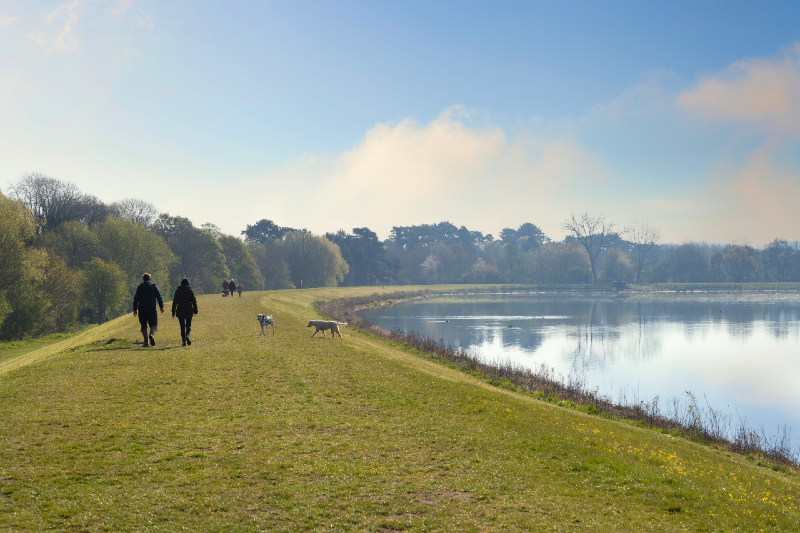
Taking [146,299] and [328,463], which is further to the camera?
[146,299]

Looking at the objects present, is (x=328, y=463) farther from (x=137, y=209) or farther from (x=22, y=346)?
(x=137, y=209)

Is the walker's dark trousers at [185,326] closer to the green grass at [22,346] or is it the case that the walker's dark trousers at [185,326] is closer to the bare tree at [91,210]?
the green grass at [22,346]

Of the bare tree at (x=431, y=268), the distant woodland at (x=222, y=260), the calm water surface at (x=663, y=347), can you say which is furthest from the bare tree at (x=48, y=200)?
the bare tree at (x=431, y=268)

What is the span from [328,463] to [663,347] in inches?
1588

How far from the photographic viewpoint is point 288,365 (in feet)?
61.3

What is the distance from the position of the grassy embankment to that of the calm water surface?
48.2 feet

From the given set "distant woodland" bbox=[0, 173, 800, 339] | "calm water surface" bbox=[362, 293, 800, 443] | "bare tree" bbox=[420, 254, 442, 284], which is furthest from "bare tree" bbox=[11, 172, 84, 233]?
"bare tree" bbox=[420, 254, 442, 284]

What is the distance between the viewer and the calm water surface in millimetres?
27688

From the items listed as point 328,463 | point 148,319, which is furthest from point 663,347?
point 328,463

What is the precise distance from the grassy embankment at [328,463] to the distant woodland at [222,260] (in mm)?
38386

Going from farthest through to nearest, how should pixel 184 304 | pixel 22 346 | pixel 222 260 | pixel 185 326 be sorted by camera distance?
1. pixel 222 260
2. pixel 22 346
3. pixel 185 326
4. pixel 184 304

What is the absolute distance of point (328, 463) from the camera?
952 centimetres

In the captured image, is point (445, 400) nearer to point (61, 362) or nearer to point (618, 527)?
point (618, 527)

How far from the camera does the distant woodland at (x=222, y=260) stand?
4753 cm
